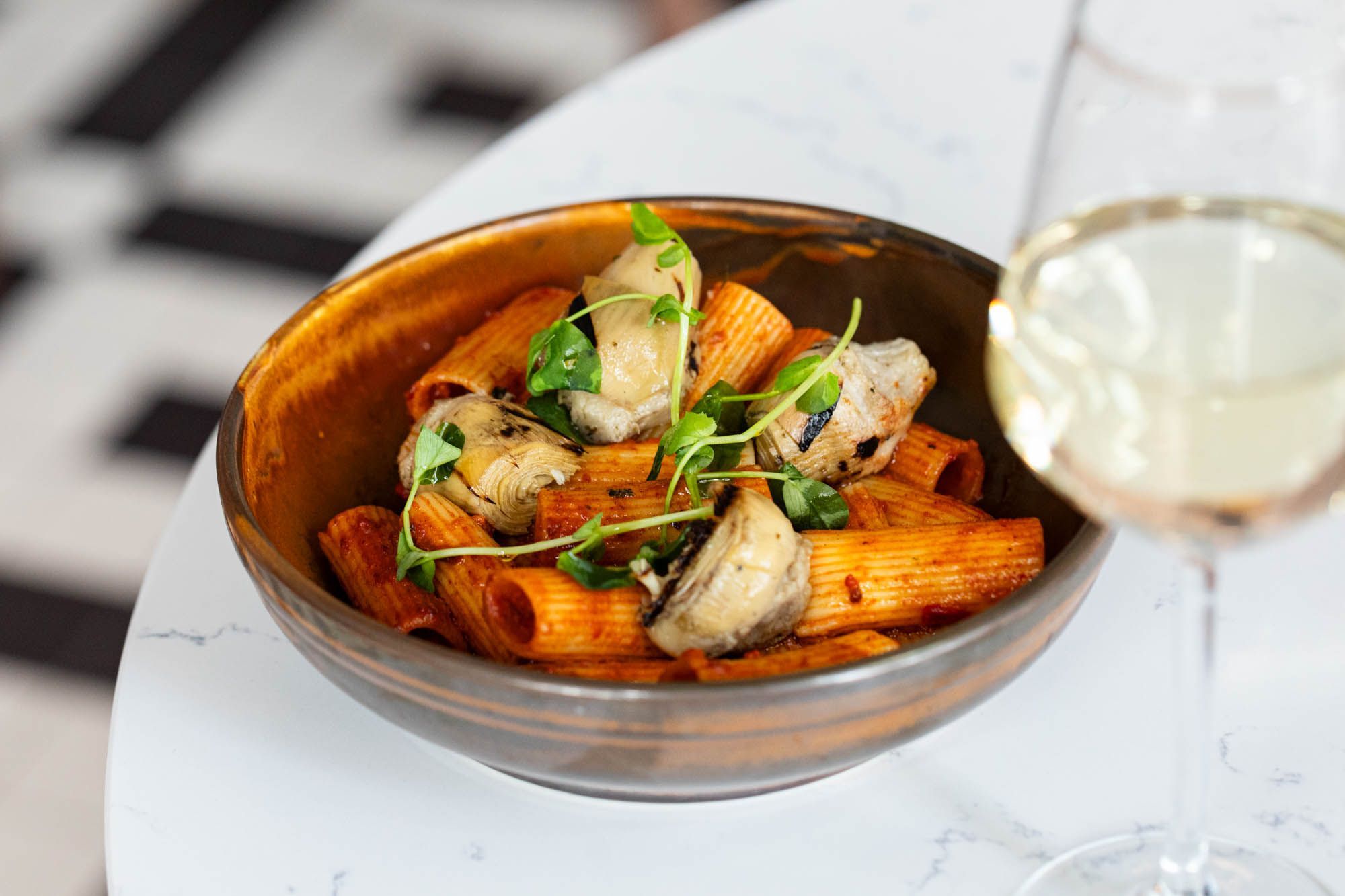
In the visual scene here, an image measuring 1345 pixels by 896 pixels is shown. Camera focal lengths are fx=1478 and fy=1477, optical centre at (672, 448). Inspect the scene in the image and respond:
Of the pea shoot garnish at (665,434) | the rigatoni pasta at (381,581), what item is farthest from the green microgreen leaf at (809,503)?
the rigatoni pasta at (381,581)

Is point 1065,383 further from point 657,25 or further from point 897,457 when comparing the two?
point 657,25

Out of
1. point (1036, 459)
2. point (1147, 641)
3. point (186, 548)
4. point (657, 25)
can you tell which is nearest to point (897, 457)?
point (1147, 641)

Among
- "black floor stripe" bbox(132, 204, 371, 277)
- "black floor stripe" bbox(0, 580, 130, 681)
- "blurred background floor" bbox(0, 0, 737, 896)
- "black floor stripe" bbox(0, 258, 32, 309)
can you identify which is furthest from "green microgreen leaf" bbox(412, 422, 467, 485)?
"black floor stripe" bbox(0, 258, 32, 309)

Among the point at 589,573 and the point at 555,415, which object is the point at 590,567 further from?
the point at 555,415

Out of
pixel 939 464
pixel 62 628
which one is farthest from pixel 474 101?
pixel 939 464

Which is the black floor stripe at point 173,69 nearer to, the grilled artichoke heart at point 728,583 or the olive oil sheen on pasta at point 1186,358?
the grilled artichoke heart at point 728,583

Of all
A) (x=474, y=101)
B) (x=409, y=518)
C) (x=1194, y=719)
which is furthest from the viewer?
(x=474, y=101)
